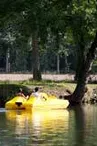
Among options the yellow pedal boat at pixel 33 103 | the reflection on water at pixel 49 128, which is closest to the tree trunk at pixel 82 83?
the yellow pedal boat at pixel 33 103

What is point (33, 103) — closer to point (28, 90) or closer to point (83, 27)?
point (28, 90)

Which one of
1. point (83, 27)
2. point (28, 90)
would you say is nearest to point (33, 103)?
point (28, 90)

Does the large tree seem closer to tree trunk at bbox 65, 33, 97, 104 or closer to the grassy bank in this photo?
tree trunk at bbox 65, 33, 97, 104

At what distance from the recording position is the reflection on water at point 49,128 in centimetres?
2269

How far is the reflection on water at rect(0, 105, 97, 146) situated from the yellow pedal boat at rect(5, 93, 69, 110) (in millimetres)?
796

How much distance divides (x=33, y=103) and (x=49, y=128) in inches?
417

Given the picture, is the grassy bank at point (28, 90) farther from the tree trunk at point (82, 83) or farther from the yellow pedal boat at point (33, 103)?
the yellow pedal boat at point (33, 103)

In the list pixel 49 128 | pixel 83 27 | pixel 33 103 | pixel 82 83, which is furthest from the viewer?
pixel 82 83

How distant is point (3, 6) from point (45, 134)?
638 inches

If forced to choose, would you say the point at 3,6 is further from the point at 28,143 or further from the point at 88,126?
the point at 28,143

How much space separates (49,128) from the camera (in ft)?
90.0

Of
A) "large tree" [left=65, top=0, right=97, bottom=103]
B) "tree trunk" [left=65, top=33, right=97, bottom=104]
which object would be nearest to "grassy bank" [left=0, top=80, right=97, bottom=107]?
"tree trunk" [left=65, top=33, right=97, bottom=104]

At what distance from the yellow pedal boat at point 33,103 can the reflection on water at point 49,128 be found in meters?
0.80

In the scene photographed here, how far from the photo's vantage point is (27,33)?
4053 centimetres
